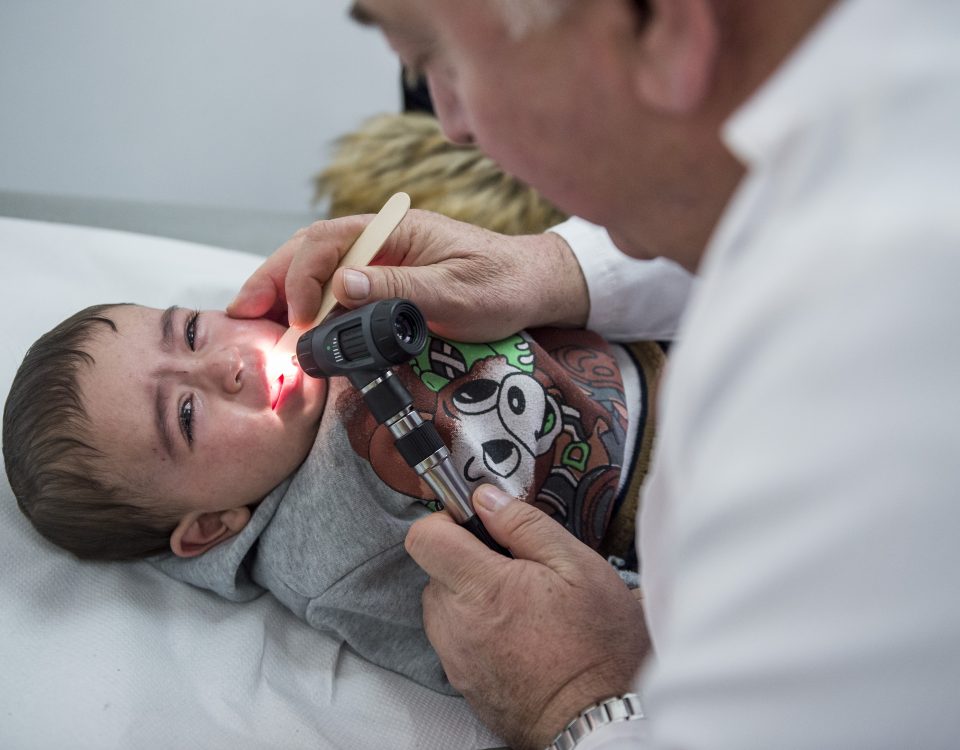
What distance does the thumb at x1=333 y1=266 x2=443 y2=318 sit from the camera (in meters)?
1.07

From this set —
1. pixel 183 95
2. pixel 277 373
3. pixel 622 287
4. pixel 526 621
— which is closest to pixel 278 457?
pixel 277 373

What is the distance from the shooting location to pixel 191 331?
1.26m

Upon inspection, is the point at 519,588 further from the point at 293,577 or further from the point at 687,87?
the point at 687,87

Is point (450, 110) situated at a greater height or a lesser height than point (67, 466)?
greater

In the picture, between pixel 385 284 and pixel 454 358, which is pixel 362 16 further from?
pixel 454 358

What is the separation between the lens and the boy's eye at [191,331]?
1249 mm

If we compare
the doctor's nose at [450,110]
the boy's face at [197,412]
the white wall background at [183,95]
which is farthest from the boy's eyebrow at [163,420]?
the white wall background at [183,95]

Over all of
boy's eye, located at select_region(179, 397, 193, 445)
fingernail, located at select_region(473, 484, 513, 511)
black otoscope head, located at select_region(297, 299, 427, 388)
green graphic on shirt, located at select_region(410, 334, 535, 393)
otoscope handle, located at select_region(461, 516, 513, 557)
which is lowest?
otoscope handle, located at select_region(461, 516, 513, 557)

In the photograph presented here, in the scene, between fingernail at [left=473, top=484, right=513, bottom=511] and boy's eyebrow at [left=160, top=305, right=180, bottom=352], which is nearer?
fingernail at [left=473, top=484, right=513, bottom=511]

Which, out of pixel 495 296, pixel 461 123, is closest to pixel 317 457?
pixel 495 296

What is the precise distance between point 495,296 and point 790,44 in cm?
64

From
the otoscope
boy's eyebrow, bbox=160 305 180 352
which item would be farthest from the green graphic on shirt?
boy's eyebrow, bbox=160 305 180 352

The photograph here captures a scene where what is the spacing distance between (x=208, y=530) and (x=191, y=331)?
0.90 ft

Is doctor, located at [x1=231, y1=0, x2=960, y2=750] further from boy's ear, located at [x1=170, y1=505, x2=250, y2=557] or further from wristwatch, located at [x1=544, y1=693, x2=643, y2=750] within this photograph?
boy's ear, located at [x1=170, y1=505, x2=250, y2=557]
